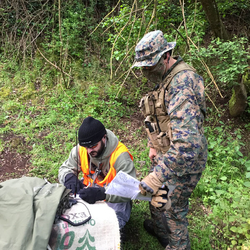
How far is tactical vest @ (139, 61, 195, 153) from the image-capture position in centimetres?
193

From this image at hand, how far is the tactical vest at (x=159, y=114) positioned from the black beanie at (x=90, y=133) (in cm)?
50

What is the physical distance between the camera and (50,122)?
15.8 ft

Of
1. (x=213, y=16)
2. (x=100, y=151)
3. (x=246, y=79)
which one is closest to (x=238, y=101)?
(x=246, y=79)

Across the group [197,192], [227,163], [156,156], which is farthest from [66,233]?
[227,163]

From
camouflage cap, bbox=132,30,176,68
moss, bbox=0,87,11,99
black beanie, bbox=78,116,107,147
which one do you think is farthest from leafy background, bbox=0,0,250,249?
black beanie, bbox=78,116,107,147

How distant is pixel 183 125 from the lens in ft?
5.55

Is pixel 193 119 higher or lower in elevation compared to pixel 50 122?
higher

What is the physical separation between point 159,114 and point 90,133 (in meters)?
0.69

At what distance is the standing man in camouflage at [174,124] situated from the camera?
1.71m

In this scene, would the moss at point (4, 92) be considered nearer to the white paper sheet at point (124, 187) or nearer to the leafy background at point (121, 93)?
the leafy background at point (121, 93)

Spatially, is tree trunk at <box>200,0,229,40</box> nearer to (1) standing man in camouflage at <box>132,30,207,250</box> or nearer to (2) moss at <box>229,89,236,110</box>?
(2) moss at <box>229,89,236,110</box>

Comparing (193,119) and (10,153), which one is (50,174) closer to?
(10,153)

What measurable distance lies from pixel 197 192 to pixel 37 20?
6.41 m

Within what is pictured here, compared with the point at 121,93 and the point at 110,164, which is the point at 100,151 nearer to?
the point at 110,164
